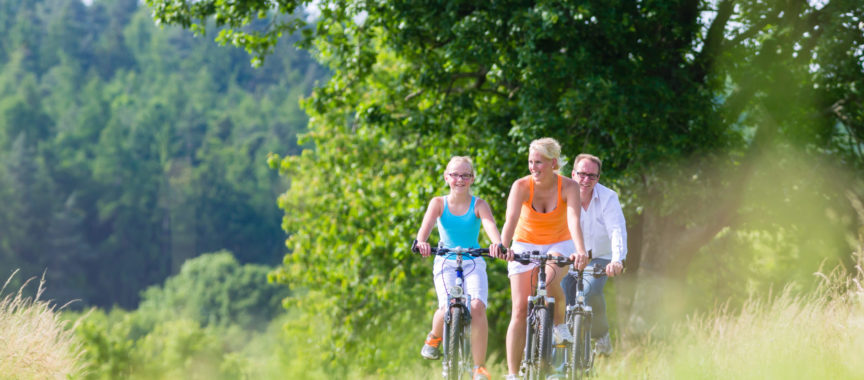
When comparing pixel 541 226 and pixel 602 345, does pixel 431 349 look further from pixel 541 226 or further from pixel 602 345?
pixel 602 345

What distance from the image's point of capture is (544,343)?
632cm

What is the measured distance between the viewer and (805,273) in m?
17.5

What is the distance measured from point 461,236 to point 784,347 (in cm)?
284

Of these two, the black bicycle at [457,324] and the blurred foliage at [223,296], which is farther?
the blurred foliage at [223,296]

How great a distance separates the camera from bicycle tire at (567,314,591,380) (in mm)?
6395

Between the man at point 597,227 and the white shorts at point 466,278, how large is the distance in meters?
0.77

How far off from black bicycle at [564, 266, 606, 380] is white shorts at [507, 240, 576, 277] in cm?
20

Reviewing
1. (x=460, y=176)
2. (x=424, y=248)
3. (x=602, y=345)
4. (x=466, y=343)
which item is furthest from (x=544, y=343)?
(x=460, y=176)

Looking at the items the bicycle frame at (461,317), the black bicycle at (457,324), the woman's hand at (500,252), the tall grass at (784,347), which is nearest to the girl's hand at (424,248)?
the black bicycle at (457,324)

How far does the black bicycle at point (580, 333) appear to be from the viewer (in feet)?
21.0

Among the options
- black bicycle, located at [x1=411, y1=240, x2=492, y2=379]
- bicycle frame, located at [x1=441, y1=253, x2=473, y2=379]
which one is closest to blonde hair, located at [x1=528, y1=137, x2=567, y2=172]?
black bicycle, located at [x1=411, y1=240, x2=492, y2=379]

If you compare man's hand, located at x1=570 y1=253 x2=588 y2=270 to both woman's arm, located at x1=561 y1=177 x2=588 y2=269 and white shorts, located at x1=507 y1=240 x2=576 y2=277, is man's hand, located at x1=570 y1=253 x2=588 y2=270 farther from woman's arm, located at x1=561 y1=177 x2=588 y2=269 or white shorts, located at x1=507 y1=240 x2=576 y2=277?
white shorts, located at x1=507 y1=240 x2=576 y2=277

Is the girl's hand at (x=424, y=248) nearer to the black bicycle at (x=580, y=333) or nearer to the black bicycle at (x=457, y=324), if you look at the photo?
the black bicycle at (x=457, y=324)

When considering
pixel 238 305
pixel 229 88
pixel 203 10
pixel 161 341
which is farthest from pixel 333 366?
pixel 229 88
